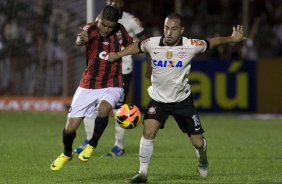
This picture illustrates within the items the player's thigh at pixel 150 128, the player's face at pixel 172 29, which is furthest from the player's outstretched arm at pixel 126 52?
the player's thigh at pixel 150 128

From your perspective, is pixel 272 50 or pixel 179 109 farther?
pixel 272 50

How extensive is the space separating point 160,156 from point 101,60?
2.59 meters

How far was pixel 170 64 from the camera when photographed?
32.9ft

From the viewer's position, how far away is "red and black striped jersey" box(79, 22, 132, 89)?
35.9ft

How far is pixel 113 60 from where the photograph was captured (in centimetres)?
1023

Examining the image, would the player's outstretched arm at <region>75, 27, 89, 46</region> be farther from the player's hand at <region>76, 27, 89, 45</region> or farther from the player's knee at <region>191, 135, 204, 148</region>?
the player's knee at <region>191, 135, 204, 148</region>

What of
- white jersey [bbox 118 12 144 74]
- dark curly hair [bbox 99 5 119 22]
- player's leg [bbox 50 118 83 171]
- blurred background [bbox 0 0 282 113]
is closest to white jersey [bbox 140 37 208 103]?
dark curly hair [bbox 99 5 119 22]

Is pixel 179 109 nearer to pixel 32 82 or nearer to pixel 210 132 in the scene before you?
pixel 210 132

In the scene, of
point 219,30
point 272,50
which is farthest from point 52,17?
point 272,50

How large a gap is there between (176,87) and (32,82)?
13410 mm

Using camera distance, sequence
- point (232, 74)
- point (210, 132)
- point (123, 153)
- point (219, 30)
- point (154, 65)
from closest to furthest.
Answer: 1. point (154, 65)
2. point (123, 153)
3. point (210, 132)
4. point (232, 74)
5. point (219, 30)

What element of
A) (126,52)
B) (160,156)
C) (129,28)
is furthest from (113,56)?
(129,28)

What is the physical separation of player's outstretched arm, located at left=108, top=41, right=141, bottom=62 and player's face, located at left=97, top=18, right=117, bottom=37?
0.68m

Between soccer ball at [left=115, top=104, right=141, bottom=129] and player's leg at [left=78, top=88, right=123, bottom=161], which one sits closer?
soccer ball at [left=115, top=104, right=141, bottom=129]
